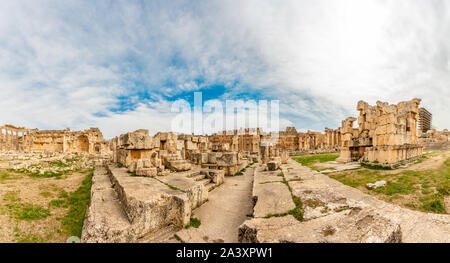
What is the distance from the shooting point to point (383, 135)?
929 cm

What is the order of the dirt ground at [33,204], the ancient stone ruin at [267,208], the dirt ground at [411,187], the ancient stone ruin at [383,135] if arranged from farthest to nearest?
the ancient stone ruin at [383,135], the dirt ground at [411,187], the dirt ground at [33,204], the ancient stone ruin at [267,208]

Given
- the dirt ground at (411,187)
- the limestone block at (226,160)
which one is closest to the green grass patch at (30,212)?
the limestone block at (226,160)

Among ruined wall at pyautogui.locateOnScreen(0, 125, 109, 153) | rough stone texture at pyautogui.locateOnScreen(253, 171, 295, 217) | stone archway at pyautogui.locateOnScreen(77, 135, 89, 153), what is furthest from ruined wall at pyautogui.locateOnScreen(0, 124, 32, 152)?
rough stone texture at pyautogui.locateOnScreen(253, 171, 295, 217)

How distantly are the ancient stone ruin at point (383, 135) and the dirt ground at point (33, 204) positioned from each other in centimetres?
1203

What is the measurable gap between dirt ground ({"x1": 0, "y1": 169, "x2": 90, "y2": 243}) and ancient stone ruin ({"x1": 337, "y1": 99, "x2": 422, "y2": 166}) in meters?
12.0

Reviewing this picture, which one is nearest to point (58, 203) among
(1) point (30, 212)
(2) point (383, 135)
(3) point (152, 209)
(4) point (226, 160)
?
Result: (1) point (30, 212)

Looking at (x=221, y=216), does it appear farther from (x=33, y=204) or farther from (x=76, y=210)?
(x=33, y=204)

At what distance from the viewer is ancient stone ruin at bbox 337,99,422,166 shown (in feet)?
27.8

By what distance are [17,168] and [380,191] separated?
15.3 m

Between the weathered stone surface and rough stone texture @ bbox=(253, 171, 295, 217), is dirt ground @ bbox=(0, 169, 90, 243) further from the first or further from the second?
rough stone texture @ bbox=(253, 171, 295, 217)

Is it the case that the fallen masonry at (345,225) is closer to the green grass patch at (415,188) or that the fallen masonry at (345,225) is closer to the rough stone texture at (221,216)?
the green grass patch at (415,188)

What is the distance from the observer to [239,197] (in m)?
6.36

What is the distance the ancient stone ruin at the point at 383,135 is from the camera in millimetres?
8484
